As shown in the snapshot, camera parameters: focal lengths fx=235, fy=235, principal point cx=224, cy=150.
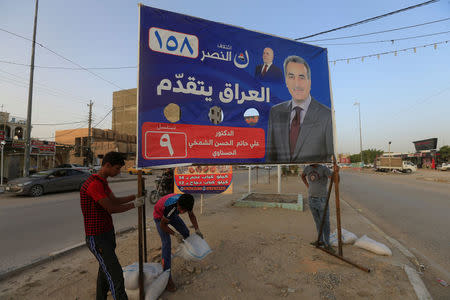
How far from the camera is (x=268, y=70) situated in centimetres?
401

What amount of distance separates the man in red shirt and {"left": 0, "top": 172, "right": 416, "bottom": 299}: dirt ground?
0.82 meters

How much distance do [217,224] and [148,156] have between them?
3.77m

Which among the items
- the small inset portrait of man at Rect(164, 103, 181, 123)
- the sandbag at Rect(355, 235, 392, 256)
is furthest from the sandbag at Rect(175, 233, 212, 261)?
the sandbag at Rect(355, 235, 392, 256)

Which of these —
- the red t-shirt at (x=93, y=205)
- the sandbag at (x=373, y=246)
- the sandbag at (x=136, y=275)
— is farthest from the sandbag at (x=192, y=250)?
the sandbag at (x=373, y=246)

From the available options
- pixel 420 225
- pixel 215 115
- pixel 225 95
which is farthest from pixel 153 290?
pixel 420 225

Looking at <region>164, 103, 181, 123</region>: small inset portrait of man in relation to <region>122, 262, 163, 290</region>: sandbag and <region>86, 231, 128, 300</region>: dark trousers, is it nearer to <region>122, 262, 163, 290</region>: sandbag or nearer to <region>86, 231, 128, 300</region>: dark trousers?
<region>86, 231, 128, 300</region>: dark trousers

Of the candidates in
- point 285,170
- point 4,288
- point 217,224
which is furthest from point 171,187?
point 285,170

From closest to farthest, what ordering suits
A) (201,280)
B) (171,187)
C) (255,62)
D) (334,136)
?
(201,280) < (255,62) < (334,136) < (171,187)

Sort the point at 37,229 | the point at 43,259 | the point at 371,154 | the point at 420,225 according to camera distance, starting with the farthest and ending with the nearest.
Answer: the point at 371,154 → the point at 420,225 → the point at 37,229 → the point at 43,259

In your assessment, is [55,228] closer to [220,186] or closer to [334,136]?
[220,186]

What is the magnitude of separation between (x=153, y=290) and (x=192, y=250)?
608mm

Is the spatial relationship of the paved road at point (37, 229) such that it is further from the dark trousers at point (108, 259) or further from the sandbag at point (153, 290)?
the dark trousers at point (108, 259)

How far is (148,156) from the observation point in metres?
3.04

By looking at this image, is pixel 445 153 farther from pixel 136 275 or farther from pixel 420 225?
pixel 136 275
